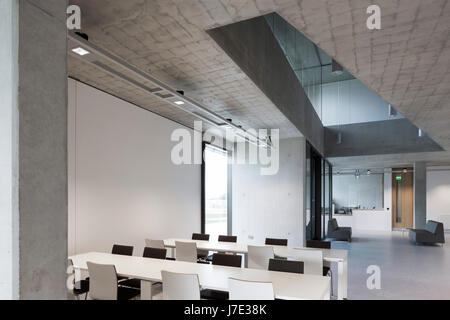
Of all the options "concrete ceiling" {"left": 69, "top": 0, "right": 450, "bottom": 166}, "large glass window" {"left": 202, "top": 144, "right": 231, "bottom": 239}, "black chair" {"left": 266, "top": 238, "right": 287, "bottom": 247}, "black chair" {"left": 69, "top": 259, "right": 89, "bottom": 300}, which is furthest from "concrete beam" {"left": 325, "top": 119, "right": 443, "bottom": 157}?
"black chair" {"left": 69, "top": 259, "right": 89, "bottom": 300}

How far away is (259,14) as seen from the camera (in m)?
2.97

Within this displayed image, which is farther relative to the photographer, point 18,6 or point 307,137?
point 307,137

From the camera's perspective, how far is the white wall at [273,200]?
28.0ft

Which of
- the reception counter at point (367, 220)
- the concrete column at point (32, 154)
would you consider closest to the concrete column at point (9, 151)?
the concrete column at point (32, 154)

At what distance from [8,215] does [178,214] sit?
558cm

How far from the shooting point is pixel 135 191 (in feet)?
18.8

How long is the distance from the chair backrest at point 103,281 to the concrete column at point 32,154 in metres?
1.57

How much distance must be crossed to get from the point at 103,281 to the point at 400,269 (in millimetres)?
6637

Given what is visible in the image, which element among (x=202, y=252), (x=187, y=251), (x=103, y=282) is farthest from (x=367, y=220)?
(x=103, y=282)

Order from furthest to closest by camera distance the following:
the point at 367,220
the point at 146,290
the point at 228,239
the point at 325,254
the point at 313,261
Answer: the point at 367,220 → the point at 228,239 → the point at 325,254 → the point at 313,261 → the point at 146,290

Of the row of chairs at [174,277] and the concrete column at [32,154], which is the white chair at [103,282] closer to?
the row of chairs at [174,277]

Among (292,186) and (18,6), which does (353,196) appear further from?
(18,6)

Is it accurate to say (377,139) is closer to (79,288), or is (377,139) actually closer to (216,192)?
(216,192)
